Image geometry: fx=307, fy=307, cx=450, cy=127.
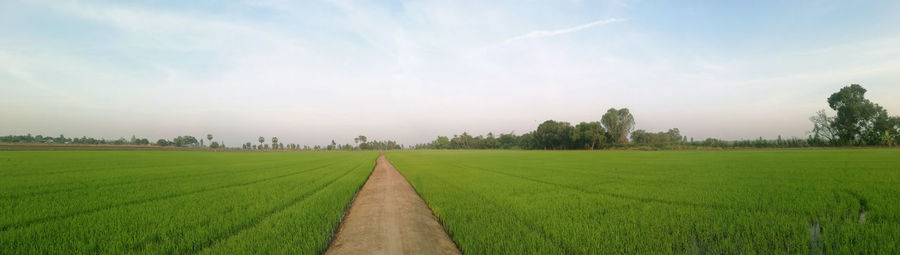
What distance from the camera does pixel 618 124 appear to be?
8931 cm

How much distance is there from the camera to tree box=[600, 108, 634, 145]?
288 ft

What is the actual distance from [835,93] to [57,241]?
3543 inches

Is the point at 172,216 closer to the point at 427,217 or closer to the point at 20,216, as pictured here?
the point at 20,216

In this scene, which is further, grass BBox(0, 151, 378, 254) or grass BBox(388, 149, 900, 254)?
grass BBox(0, 151, 378, 254)

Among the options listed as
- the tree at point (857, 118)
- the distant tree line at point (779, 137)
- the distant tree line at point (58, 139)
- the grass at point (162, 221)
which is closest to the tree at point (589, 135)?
the distant tree line at point (779, 137)

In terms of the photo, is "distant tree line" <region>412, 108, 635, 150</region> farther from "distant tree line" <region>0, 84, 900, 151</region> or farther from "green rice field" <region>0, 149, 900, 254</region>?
"green rice field" <region>0, 149, 900, 254</region>

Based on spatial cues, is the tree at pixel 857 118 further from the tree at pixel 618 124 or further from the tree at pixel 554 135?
the tree at pixel 554 135

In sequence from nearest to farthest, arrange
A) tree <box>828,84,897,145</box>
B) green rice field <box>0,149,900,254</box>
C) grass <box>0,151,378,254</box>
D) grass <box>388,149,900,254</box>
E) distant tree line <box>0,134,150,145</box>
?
grass <box>388,149,900,254</box> → green rice field <box>0,149,900,254</box> → grass <box>0,151,378,254</box> → tree <box>828,84,897,145</box> → distant tree line <box>0,134,150,145</box>

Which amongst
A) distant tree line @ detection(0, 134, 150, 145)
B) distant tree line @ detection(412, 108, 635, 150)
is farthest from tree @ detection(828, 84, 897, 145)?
distant tree line @ detection(0, 134, 150, 145)

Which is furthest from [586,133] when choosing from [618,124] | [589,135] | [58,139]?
Result: [58,139]

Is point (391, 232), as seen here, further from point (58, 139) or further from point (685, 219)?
point (58, 139)

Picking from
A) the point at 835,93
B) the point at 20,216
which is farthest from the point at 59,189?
Answer: the point at 835,93

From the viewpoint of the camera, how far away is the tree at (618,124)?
288 ft

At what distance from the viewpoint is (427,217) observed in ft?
21.6
